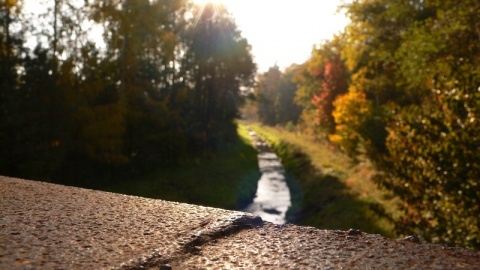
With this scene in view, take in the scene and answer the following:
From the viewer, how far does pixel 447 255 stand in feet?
4.25

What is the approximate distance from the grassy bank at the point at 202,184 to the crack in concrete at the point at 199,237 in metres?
17.6

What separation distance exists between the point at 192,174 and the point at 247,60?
1845cm

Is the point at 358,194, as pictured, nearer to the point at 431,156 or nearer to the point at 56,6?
the point at 431,156

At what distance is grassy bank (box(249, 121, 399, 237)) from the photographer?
13.5 meters

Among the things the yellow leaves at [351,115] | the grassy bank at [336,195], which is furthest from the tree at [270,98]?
the grassy bank at [336,195]

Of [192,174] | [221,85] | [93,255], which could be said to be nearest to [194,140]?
[192,174]

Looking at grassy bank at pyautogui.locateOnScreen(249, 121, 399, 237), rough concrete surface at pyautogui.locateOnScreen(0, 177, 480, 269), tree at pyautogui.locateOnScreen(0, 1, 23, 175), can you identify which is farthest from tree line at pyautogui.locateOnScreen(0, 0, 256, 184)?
rough concrete surface at pyautogui.locateOnScreen(0, 177, 480, 269)

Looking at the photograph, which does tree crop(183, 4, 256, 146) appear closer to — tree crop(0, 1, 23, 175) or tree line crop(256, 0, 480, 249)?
tree crop(0, 1, 23, 175)

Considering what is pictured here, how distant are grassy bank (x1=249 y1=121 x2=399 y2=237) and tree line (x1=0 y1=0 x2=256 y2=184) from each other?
8.16 m

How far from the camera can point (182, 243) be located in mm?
1461

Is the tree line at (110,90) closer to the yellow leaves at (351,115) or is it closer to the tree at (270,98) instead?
the yellow leaves at (351,115)

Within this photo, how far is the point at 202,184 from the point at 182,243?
2084 centimetres

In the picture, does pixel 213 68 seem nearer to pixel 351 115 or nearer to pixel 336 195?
pixel 351 115

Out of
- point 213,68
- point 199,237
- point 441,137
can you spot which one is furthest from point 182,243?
point 213,68
